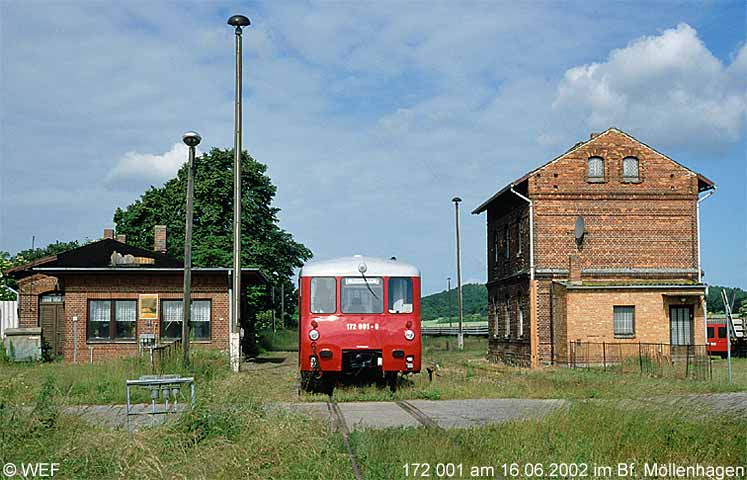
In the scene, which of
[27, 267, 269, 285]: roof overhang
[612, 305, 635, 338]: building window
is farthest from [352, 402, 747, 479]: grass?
[27, 267, 269, 285]: roof overhang

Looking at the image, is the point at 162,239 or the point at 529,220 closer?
the point at 529,220

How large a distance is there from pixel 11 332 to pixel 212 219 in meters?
21.8

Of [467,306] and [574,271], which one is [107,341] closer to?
[574,271]

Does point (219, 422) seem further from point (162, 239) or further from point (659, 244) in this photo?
point (162, 239)

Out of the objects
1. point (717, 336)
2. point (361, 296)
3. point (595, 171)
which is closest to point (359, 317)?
point (361, 296)

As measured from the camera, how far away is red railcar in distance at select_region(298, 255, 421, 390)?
706 inches

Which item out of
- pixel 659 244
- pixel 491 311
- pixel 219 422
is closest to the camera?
pixel 219 422

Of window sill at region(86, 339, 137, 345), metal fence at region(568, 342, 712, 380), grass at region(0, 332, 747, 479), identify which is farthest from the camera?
window sill at region(86, 339, 137, 345)

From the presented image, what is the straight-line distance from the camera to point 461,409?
605 inches

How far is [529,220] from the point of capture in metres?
32.7

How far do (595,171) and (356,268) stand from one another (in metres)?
17.2

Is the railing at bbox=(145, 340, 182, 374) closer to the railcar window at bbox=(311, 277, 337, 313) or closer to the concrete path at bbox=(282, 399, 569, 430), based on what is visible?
the railcar window at bbox=(311, 277, 337, 313)

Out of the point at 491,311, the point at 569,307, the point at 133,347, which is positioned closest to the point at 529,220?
the point at 569,307

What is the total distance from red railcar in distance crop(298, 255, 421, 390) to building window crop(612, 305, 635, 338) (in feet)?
48.4
